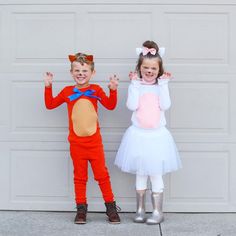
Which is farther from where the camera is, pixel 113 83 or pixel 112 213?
pixel 112 213

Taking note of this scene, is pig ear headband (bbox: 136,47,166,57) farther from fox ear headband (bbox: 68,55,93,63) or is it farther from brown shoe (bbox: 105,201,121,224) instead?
brown shoe (bbox: 105,201,121,224)

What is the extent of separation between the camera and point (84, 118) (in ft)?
15.2

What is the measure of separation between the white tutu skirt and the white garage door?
35 cm

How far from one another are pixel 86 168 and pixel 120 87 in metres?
0.81

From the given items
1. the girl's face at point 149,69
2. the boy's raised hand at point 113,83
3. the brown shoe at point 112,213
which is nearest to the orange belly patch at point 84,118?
the boy's raised hand at point 113,83

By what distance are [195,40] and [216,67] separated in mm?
305

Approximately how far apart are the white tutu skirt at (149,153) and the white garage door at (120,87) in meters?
0.35

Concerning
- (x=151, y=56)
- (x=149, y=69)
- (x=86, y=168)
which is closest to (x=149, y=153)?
(x=86, y=168)

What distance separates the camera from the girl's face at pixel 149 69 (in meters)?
4.62

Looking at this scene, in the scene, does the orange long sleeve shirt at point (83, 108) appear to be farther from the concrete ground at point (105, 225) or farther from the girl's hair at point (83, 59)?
the concrete ground at point (105, 225)

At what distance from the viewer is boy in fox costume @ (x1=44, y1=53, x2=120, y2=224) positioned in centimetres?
465

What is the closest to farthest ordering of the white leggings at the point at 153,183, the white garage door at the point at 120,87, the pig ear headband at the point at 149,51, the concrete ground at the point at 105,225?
1. the concrete ground at the point at 105,225
2. the pig ear headband at the point at 149,51
3. the white leggings at the point at 153,183
4. the white garage door at the point at 120,87

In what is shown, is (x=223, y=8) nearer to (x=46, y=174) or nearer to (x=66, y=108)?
(x=66, y=108)

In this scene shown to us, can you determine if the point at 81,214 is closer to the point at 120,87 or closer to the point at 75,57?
the point at 120,87
